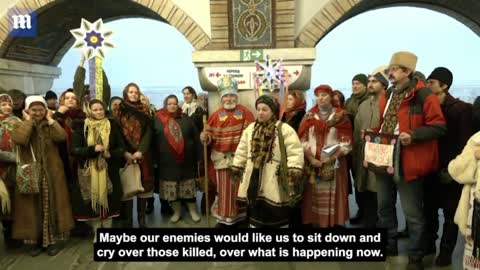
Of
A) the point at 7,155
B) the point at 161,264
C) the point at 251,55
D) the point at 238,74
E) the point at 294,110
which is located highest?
the point at 251,55

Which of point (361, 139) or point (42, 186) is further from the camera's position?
point (361, 139)

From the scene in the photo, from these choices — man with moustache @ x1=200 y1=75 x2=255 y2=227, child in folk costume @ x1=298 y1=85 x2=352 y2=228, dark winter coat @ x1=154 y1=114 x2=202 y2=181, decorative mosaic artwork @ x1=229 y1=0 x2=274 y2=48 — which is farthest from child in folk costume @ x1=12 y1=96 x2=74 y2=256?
decorative mosaic artwork @ x1=229 y1=0 x2=274 y2=48

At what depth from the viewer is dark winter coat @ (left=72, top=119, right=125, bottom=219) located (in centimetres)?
330

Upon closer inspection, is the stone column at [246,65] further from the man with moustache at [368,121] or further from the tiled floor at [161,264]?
the tiled floor at [161,264]

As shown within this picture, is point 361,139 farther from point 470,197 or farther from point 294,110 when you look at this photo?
point 470,197

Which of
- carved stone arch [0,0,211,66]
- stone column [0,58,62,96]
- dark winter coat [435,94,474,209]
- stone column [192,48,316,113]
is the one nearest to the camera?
dark winter coat [435,94,474,209]

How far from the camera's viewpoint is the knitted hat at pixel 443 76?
2.89 m

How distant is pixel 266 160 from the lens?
10.1 feet

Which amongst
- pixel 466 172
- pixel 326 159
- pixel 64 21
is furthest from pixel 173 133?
pixel 64 21

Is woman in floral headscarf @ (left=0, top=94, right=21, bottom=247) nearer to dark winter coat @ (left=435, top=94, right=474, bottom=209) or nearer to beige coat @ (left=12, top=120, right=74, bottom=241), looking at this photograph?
beige coat @ (left=12, top=120, right=74, bottom=241)

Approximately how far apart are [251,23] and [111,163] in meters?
2.39

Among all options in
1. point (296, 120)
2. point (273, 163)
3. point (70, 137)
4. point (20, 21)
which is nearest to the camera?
point (273, 163)

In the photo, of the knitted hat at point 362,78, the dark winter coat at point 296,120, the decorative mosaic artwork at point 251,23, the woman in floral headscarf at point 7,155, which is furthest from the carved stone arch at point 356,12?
the woman in floral headscarf at point 7,155

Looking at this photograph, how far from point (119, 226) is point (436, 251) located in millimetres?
2894
